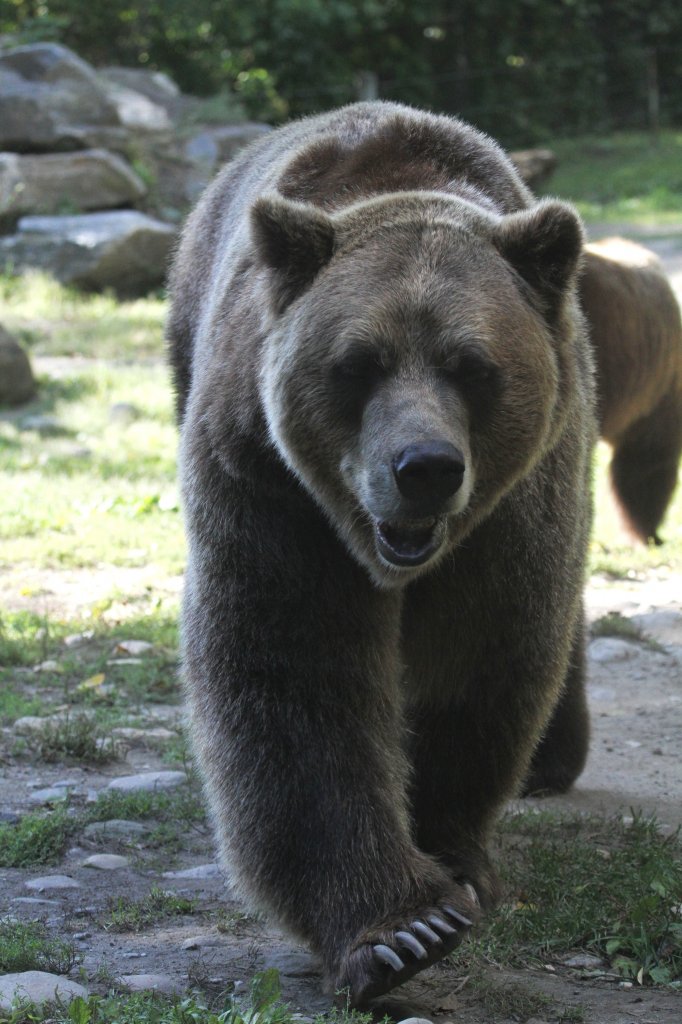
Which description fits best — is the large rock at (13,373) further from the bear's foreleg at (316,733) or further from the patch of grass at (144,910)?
the bear's foreleg at (316,733)

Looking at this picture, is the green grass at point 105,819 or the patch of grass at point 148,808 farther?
the patch of grass at point 148,808

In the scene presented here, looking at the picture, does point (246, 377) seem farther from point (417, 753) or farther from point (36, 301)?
point (36, 301)

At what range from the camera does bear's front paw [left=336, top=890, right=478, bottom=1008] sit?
3236 mm

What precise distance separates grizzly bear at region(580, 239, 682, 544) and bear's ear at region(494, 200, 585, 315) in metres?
3.92

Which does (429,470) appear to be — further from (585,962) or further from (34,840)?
(34,840)

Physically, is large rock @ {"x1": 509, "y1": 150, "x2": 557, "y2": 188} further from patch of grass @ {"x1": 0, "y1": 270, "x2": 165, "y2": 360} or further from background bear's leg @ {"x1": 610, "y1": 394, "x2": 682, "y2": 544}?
background bear's leg @ {"x1": 610, "y1": 394, "x2": 682, "y2": 544}

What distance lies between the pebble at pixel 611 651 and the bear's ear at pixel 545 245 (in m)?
3.15

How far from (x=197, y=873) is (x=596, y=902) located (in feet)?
3.91

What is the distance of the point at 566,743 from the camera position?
494cm

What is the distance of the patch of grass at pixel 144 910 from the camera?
3717mm

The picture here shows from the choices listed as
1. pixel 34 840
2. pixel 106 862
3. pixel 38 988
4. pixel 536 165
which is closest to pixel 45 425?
pixel 34 840

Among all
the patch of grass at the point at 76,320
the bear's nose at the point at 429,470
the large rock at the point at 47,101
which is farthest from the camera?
the large rock at the point at 47,101

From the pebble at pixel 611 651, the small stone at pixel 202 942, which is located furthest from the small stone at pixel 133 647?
the small stone at pixel 202 942

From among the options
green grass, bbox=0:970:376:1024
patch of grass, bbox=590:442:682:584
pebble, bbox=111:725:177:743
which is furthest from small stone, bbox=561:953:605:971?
patch of grass, bbox=590:442:682:584
